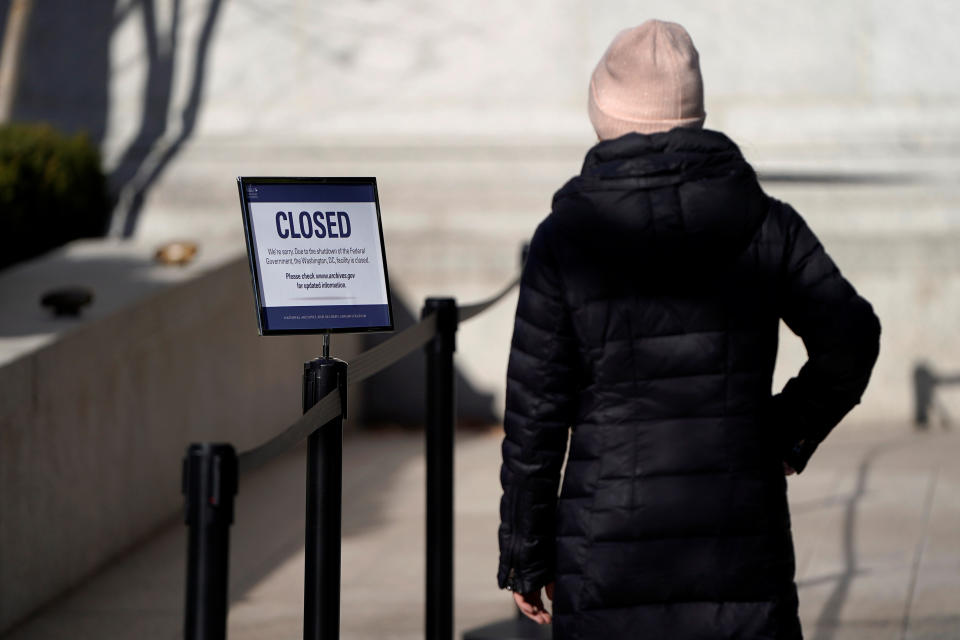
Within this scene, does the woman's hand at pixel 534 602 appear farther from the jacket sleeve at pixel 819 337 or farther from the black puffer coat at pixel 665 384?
the jacket sleeve at pixel 819 337

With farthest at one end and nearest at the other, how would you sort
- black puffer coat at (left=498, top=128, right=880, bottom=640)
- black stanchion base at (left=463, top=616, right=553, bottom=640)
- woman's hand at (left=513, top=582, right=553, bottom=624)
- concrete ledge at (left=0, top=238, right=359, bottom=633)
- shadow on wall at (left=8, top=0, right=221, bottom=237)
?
1. shadow on wall at (left=8, top=0, right=221, bottom=237)
2. concrete ledge at (left=0, top=238, right=359, bottom=633)
3. black stanchion base at (left=463, top=616, right=553, bottom=640)
4. woman's hand at (left=513, top=582, right=553, bottom=624)
5. black puffer coat at (left=498, top=128, right=880, bottom=640)

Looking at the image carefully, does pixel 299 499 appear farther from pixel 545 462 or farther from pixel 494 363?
pixel 545 462

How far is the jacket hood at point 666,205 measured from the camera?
107 inches

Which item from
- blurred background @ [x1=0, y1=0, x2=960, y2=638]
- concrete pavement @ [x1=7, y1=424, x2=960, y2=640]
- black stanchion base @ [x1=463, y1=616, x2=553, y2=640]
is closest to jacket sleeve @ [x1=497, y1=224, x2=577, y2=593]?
black stanchion base @ [x1=463, y1=616, x2=553, y2=640]

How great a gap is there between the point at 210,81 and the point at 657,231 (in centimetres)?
805

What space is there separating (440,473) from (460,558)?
1853 mm

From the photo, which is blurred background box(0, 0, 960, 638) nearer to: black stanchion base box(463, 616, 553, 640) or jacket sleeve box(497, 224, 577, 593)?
black stanchion base box(463, 616, 553, 640)

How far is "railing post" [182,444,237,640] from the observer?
235 cm

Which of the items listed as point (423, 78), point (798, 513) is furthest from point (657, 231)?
point (423, 78)

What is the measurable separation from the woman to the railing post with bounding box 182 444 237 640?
0.66 meters

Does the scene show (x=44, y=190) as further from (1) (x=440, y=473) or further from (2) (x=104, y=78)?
(1) (x=440, y=473)

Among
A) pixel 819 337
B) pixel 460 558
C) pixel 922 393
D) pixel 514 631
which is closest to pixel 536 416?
pixel 819 337

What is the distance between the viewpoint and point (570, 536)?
2.76 m

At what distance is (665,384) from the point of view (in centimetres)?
272
